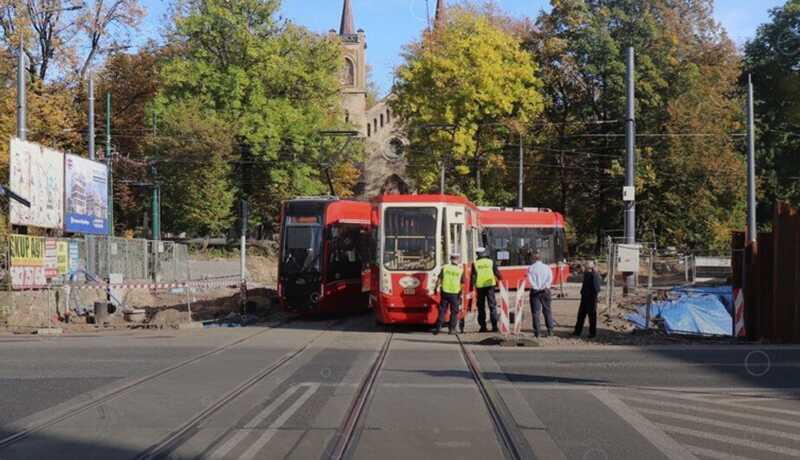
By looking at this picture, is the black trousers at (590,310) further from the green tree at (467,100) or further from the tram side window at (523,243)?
the green tree at (467,100)

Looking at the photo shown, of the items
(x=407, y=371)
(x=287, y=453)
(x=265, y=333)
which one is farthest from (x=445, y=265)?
(x=287, y=453)

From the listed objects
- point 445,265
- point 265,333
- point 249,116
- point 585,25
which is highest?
point 585,25

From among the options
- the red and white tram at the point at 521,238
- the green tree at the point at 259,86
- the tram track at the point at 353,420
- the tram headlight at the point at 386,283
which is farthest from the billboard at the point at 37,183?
the green tree at the point at 259,86

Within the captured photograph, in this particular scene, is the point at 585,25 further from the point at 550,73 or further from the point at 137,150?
the point at 137,150

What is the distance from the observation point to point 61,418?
9258 millimetres

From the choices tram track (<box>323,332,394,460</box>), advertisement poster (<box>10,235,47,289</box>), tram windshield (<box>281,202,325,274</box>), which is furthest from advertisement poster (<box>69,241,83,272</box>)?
tram track (<box>323,332,394,460</box>)

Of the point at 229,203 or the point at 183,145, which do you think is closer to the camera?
the point at 183,145

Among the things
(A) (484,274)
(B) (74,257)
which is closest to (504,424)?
(A) (484,274)

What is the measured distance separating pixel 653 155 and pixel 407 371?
122 ft

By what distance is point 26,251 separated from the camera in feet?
77.9

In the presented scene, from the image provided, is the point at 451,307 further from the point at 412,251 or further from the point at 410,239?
the point at 410,239

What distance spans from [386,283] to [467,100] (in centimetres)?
2998

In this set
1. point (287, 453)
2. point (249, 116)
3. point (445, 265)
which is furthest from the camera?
point (249, 116)

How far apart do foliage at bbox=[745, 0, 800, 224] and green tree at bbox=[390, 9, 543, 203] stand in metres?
14.0
